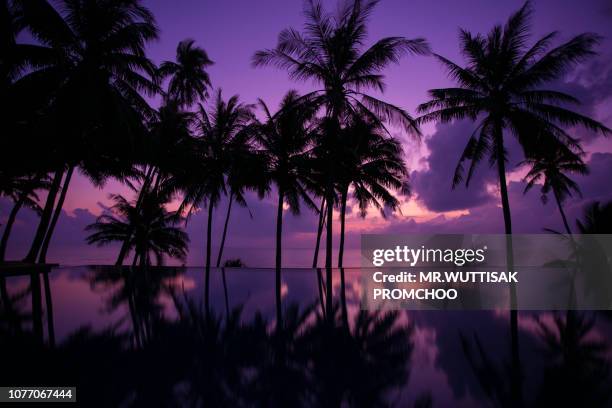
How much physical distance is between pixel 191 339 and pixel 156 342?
0.45m

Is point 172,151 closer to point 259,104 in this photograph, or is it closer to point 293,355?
point 259,104

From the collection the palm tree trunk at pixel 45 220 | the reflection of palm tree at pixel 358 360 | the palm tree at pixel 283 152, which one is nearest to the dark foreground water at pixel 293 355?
the reflection of palm tree at pixel 358 360

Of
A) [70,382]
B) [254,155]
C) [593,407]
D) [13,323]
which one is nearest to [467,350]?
[593,407]

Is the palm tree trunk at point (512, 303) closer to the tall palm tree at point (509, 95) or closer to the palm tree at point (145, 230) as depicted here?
the tall palm tree at point (509, 95)

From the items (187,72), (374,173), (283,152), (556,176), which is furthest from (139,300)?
(556,176)

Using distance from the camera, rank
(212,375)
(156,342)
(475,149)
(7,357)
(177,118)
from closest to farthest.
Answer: (212,375), (7,357), (156,342), (475,149), (177,118)

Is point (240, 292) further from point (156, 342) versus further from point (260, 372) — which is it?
point (260, 372)

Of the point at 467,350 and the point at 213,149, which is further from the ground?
the point at 213,149

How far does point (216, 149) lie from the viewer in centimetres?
1825

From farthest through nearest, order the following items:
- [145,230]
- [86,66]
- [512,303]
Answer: [145,230] → [86,66] → [512,303]

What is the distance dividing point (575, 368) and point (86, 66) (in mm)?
15694

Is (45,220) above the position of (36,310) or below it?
above

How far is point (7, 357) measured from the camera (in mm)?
3676

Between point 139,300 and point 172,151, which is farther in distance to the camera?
point 172,151
